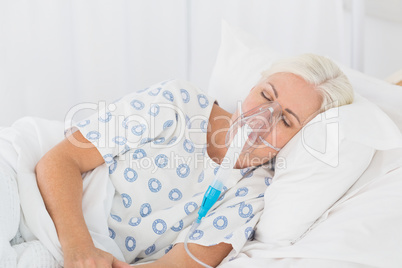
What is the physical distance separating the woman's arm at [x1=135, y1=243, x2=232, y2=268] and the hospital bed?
4 cm

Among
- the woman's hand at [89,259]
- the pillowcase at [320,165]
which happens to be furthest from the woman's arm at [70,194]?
the pillowcase at [320,165]

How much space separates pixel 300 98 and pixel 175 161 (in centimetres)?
42

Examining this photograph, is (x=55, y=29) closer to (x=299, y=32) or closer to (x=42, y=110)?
(x=42, y=110)

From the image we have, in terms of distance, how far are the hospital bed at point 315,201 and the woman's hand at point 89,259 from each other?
0.17ft

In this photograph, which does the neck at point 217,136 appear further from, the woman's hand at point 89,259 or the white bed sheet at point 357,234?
the woman's hand at point 89,259

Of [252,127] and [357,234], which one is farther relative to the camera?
[252,127]

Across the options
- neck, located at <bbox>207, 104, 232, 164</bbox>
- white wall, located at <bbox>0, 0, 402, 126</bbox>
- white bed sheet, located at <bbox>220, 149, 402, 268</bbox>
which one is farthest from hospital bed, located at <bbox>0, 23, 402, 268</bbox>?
white wall, located at <bbox>0, 0, 402, 126</bbox>

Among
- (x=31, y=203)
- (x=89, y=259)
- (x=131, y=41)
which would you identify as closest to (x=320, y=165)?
(x=89, y=259)

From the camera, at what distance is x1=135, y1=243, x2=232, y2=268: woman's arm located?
1.34m

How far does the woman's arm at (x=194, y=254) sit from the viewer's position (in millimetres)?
1345

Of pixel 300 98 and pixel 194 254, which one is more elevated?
pixel 300 98

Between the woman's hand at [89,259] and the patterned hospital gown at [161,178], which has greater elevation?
the patterned hospital gown at [161,178]

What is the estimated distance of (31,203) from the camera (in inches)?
52.2

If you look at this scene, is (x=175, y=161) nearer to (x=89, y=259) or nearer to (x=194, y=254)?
(x=194, y=254)
